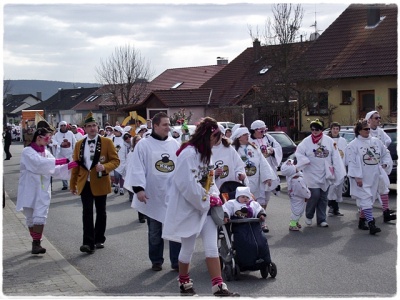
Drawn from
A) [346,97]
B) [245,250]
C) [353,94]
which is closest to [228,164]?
[245,250]

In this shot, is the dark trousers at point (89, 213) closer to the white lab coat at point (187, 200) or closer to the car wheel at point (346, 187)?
the white lab coat at point (187, 200)

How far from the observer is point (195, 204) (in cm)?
709

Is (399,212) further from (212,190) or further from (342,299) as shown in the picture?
(212,190)

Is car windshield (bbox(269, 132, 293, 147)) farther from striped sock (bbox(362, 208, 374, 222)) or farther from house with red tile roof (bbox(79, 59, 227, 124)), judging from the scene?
house with red tile roof (bbox(79, 59, 227, 124))

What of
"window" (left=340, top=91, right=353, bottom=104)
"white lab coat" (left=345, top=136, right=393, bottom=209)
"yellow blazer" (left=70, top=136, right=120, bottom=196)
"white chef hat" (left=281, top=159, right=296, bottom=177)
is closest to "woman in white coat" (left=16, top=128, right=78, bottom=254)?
"yellow blazer" (left=70, top=136, right=120, bottom=196)

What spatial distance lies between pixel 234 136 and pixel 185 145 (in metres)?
4.29

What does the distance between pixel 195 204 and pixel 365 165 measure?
209 inches

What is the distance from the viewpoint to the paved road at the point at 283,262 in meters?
7.65

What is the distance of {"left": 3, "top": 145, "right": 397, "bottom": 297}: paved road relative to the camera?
7652 millimetres

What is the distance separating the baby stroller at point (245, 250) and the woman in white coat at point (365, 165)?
370cm

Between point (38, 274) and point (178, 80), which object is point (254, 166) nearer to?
point (38, 274)

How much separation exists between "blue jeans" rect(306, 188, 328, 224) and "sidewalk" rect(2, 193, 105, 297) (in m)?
4.44

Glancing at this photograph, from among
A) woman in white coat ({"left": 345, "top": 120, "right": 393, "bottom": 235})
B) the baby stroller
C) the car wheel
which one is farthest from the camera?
the car wheel

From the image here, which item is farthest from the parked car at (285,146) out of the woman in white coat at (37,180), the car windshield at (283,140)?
the woman in white coat at (37,180)
